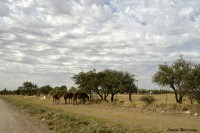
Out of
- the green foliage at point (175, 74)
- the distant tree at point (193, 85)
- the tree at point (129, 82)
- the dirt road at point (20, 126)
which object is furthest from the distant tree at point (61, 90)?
the dirt road at point (20, 126)

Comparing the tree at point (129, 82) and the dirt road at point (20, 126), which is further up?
the tree at point (129, 82)

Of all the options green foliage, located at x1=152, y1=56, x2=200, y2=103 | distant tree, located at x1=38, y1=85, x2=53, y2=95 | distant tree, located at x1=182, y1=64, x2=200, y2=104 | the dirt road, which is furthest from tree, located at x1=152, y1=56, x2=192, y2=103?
distant tree, located at x1=38, y1=85, x2=53, y2=95

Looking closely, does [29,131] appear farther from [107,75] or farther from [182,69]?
[107,75]

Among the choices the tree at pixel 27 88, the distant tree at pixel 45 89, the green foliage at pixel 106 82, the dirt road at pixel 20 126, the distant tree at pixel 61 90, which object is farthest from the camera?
the tree at pixel 27 88

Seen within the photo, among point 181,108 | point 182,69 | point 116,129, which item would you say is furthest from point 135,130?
point 182,69

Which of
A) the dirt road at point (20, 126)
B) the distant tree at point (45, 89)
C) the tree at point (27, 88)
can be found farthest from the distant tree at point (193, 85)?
the tree at point (27, 88)

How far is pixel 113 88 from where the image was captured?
52.4 m

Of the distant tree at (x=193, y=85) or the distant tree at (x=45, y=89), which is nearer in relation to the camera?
the distant tree at (x=193, y=85)

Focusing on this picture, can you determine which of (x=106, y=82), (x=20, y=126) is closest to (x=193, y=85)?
(x=20, y=126)

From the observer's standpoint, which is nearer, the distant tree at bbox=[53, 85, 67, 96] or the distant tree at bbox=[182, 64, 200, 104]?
the distant tree at bbox=[182, 64, 200, 104]

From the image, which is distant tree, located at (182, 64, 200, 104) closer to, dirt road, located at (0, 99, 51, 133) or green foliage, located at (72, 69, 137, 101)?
dirt road, located at (0, 99, 51, 133)

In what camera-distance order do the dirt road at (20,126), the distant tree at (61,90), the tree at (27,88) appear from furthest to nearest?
the tree at (27,88) → the distant tree at (61,90) → the dirt road at (20,126)

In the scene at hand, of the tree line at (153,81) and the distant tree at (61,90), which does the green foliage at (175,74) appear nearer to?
the tree line at (153,81)

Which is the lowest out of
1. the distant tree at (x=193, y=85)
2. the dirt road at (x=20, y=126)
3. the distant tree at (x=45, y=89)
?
the dirt road at (x=20, y=126)
